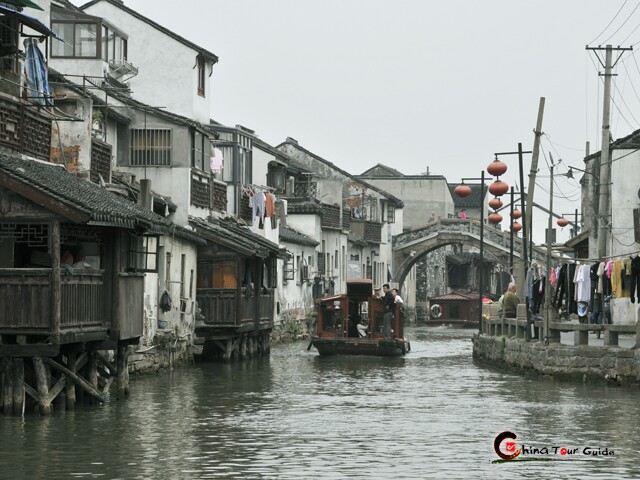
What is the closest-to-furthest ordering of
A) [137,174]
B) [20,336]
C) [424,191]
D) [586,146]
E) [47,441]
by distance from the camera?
1. [47,441]
2. [20,336]
3. [137,174]
4. [586,146]
5. [424,191]

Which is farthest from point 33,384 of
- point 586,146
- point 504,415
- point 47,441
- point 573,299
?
point 586,146

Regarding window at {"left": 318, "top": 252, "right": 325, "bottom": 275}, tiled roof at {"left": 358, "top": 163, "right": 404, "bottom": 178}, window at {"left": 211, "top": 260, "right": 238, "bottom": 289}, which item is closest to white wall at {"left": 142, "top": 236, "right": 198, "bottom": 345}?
window at {"left": 211, "top": 260, "right": 238, "bottom": 289}

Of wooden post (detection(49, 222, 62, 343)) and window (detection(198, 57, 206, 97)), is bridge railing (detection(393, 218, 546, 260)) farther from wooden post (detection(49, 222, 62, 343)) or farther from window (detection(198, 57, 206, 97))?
wooden post (detection(49, 222, 62, 343))

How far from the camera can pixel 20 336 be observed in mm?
22734

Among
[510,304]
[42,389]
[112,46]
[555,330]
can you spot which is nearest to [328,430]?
[42,389]

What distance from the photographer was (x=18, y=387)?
23031mm

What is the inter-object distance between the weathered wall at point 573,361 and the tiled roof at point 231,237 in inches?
314

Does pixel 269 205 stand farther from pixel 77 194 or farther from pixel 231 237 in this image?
pixel 77 194

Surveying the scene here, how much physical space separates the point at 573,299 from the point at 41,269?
17.4 metres

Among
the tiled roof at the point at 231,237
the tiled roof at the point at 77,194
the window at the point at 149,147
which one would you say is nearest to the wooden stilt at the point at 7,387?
the tiled roof at the point at 77,194

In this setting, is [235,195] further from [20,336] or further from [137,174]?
[20,336]

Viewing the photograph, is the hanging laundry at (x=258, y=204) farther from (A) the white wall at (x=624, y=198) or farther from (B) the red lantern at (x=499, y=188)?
(A) the white wall at (x=624, y=198)

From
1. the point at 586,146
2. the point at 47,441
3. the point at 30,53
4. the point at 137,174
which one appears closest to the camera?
the point at 47,441

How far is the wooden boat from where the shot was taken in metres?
45.5
